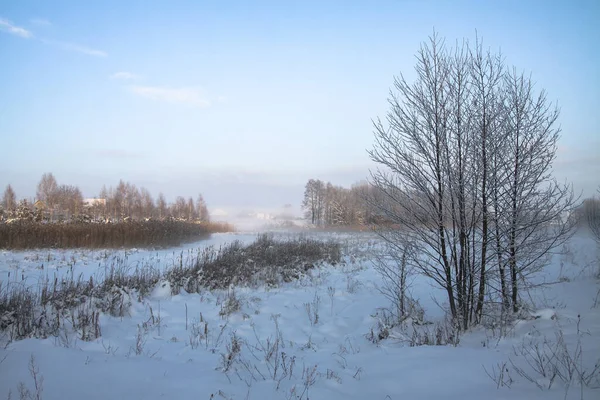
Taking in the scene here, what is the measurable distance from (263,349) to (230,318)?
6.38 feet

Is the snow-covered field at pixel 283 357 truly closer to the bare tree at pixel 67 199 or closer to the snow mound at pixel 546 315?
the snow mound at pixel 546 315

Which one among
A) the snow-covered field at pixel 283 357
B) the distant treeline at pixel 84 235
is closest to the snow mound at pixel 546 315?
the snow-covered field at pixel 283 357

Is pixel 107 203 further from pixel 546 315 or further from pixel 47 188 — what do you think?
pixel 546 315

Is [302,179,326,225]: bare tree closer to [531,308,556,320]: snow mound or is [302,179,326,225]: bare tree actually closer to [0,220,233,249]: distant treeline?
[0,220,233,249]: distant treeline

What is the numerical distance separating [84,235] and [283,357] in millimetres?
17591

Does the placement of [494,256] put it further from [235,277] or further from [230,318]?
[235,277]

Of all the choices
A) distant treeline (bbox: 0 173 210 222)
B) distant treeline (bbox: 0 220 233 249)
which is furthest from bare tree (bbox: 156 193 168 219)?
distant treeline (bbox: 0 220 233 249)

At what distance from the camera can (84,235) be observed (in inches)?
687

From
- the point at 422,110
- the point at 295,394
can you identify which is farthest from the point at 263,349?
the point at 422,110

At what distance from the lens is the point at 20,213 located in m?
24.3

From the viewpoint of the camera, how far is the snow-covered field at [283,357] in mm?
3268

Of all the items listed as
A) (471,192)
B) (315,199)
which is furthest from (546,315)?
(315,199)

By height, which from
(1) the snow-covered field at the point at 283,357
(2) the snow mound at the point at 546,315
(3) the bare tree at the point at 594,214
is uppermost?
(3) the bare tree at the point at 594,214

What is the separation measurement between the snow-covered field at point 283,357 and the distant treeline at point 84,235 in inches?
515
